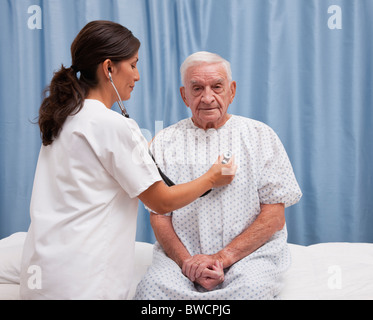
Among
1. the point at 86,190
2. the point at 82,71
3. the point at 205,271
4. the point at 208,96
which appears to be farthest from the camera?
the point at 208,96

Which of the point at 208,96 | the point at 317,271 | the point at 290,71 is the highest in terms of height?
the point at 290,71

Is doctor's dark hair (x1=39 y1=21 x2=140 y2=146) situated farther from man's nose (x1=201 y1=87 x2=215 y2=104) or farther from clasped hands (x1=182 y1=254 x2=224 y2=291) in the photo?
clasped hands (x1=182 y1=254 x2=224 y2=291)

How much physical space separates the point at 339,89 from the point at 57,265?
71.7 inches

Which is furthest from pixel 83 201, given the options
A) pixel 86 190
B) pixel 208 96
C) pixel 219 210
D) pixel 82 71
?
pixel 208 96

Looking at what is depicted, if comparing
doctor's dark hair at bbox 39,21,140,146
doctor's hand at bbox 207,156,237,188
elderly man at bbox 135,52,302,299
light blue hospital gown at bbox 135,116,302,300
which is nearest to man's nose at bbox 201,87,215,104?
elderly man at bbox 135,52,302,299

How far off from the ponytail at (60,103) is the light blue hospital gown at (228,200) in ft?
1.77

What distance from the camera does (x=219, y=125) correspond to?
1.54 m

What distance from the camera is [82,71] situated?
111 cm

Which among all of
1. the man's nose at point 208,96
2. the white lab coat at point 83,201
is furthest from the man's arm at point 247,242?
the man's nose at point 208,96

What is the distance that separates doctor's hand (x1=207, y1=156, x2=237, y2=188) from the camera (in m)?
1.21

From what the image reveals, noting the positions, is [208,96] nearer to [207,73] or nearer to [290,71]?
[207,73]

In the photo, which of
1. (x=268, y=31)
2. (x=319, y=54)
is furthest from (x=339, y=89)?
(x=268, y=31)

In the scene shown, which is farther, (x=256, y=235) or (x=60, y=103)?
(x=256, y=235)

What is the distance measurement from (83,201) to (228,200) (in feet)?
1.90
